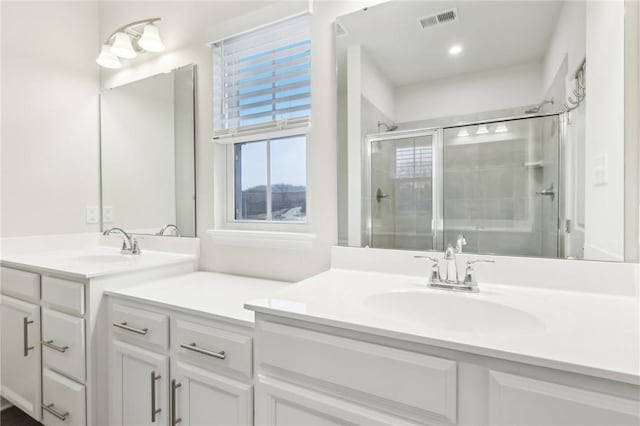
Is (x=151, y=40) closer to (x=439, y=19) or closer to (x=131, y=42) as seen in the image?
(x=131, y=42)

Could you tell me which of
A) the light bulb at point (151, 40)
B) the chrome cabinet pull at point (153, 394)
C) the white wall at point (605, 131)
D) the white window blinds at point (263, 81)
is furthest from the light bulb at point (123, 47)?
the white wall at point (605, 131)

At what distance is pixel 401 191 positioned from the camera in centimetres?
131

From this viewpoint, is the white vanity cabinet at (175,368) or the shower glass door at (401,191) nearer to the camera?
the white vanity cabinet at (175,368)

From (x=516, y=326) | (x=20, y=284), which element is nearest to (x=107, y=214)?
(x=20, y=284)

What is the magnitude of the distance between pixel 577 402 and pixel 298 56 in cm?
156

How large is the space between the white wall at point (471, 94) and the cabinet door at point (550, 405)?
894 mm

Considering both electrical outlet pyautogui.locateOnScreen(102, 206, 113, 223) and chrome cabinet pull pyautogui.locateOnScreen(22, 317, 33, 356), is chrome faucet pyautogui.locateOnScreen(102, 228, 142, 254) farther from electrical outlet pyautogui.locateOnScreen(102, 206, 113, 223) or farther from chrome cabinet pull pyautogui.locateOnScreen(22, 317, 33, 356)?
chrome cabinet pull pyautogui.locateOnScreen(22, 317, 33, 356)

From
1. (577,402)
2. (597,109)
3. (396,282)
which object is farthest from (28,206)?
(597,109)

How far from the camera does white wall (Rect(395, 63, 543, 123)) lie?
1112 millimetres

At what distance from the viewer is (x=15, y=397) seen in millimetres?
1670

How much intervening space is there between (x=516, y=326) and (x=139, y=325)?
1296 mm

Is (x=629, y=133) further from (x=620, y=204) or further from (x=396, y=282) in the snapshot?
(x=396, y=282)

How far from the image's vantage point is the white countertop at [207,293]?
3.64 ft

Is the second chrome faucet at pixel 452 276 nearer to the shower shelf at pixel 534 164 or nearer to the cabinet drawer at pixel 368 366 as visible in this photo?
the shower shelf at pixel 534 164
